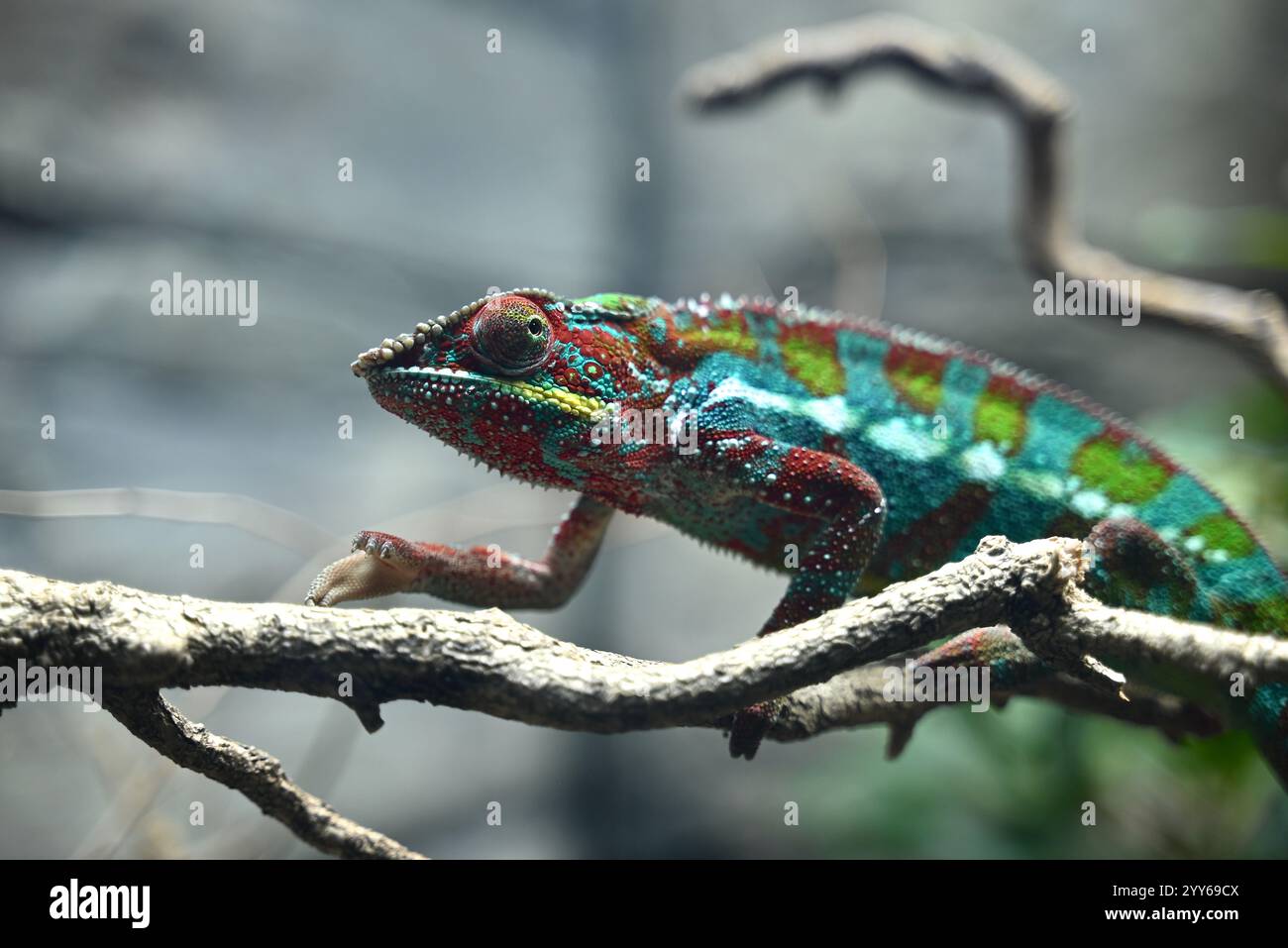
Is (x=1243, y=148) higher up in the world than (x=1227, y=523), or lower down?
higher up

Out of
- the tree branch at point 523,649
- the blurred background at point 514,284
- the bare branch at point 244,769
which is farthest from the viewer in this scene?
the blurred background at point 514,284

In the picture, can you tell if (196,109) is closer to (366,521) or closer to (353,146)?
(353,146)

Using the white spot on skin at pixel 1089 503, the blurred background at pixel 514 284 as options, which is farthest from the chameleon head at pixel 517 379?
the blurred background at pixel 514 284

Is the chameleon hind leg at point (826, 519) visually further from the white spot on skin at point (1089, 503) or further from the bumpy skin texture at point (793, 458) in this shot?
the white spot on skin at point (1089, 503)

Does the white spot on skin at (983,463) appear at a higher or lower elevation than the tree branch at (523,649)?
higher
